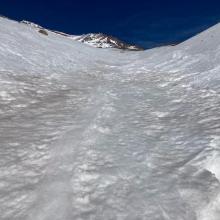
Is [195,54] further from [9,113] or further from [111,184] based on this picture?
[111,184]

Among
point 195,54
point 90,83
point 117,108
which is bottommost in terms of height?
point 117,108

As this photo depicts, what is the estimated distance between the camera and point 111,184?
301 inches

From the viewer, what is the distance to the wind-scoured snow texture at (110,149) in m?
6.83

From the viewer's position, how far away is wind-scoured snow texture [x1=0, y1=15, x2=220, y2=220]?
683 centimetres

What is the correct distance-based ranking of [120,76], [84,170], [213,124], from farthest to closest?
[120,76] < [213,124] < [84,170]

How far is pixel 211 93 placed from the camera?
47.9ft

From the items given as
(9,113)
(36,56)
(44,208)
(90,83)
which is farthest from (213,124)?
(36,56)

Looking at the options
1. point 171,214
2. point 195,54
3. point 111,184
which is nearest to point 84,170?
point 111,184

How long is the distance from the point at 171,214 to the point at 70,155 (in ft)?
10.8

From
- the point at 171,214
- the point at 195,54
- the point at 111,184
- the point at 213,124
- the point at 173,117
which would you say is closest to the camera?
the point at 171,214

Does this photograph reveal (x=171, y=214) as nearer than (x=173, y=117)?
Yes

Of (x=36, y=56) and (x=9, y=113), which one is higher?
(x=36, y=56)

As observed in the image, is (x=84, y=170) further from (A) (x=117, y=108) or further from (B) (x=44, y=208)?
(A) (x=117, y=108)

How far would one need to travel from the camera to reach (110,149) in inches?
372
